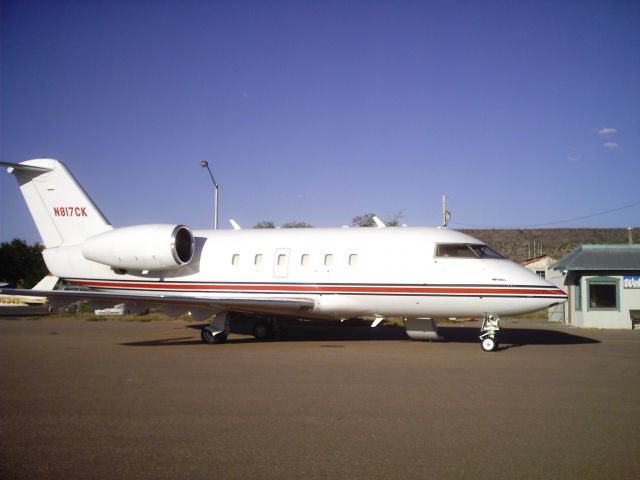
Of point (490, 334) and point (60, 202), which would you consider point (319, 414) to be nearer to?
point (490, 334)

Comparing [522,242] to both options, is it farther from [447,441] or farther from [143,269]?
[447,441]

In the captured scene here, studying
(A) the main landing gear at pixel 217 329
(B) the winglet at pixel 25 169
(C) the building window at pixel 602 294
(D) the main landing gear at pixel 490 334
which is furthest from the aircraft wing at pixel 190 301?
(C) the building window at pixel 602 294

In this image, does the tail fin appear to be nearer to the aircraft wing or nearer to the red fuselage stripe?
the red fuselage stripe

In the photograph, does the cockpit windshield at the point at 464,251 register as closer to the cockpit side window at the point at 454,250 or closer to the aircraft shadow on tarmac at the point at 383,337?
the cockpit side window at the point at 454,250

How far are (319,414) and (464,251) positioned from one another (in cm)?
902

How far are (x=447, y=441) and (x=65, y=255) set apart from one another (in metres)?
15.8

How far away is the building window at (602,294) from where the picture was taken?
75.5 ft

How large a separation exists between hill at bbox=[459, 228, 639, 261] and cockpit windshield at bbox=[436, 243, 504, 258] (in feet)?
153

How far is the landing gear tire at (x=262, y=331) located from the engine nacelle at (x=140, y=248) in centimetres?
314

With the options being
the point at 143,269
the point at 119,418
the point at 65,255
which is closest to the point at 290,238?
the point at 143,269

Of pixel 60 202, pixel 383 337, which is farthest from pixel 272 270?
pixel 60 202

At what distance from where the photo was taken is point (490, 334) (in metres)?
14.8

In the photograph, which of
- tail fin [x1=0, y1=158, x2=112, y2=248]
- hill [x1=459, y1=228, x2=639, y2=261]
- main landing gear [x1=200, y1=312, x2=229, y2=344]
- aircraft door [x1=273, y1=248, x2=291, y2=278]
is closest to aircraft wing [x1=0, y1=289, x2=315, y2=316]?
main landing gear [x1=200, y1=312, x2=229, y2=344]

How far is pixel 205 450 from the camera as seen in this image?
6059 mm
